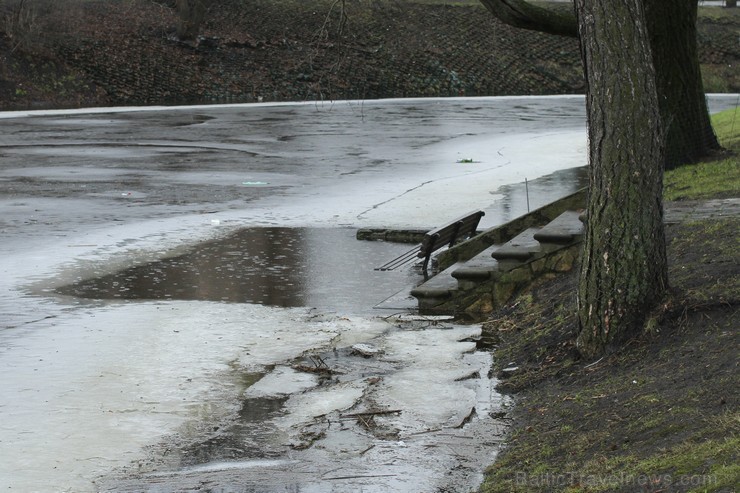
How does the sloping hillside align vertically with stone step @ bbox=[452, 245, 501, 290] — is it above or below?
above

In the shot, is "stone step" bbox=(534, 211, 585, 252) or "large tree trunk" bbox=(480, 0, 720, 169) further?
"large tree trunk" bbox=(480, 0, 720, 169)

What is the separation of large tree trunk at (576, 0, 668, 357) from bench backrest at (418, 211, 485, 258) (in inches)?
146

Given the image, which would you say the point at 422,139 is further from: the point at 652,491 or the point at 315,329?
the point at 652,491

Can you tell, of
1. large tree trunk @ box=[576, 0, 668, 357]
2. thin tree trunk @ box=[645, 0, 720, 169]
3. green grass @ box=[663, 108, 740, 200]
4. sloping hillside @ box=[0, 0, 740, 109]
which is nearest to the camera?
large tree trunk @ box=[576, 0, 668, 357]

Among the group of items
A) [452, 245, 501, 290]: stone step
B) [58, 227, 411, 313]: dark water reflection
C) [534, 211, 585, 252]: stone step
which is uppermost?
[534, 211, 585, 252]: stone step

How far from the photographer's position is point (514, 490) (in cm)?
527

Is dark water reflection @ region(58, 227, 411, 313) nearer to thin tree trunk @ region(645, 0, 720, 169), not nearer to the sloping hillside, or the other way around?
thin tree trunk @ region(645, 0, 720, 169)

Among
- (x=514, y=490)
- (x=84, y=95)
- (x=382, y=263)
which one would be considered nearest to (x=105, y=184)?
(x=382, y=263)

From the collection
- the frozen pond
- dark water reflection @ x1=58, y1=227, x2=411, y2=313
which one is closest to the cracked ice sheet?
the frozen pond

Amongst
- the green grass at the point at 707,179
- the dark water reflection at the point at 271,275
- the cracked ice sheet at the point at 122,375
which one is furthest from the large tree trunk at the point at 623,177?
the green grass at the point at 707,179

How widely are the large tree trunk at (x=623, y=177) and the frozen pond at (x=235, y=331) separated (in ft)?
3.10

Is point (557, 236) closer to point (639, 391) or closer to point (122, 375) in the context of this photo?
point (639, 391)

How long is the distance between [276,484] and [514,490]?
3.95 ft

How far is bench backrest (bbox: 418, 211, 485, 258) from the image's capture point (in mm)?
10930
